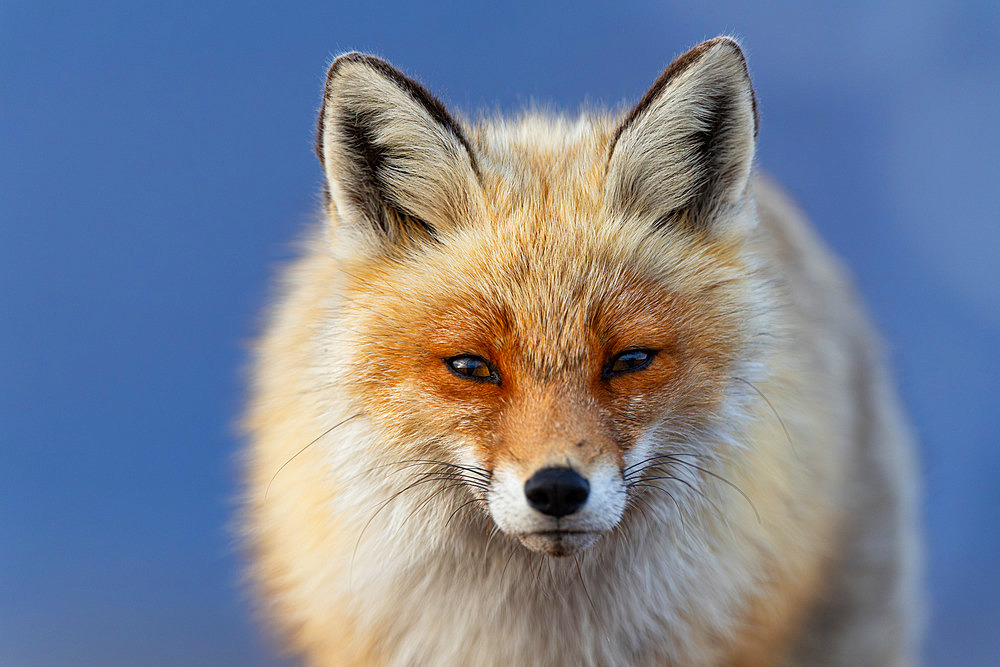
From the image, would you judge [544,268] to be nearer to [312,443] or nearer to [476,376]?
[476,376]

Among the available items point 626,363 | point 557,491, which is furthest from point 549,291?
point 557,491

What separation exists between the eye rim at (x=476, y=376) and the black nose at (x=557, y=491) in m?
0.20

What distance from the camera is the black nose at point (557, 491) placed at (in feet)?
4.44

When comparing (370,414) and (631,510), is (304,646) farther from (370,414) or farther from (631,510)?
(631,510)

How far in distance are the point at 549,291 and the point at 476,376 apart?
0.18 m

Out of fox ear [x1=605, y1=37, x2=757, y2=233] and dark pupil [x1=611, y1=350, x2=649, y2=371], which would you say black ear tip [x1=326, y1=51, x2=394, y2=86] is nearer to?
fox ear [x1=605, y1=37, x2=757, y2=233]

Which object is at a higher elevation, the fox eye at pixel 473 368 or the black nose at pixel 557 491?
the fox eye at pixel 473 368

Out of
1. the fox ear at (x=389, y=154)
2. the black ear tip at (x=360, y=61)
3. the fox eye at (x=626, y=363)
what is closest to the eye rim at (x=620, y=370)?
the fox eye at (x=626, y=363)

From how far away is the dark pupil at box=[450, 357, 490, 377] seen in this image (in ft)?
4.96

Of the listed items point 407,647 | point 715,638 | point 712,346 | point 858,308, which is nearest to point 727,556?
point 715,638

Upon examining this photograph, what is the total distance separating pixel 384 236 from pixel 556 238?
34 cm

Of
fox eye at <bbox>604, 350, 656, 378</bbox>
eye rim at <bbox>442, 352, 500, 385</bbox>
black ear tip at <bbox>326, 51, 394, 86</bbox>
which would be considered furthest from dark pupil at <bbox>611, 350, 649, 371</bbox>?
black ear tip at <bbox>326, 51, 394, 86</bbox>

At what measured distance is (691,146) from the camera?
5.54 feet

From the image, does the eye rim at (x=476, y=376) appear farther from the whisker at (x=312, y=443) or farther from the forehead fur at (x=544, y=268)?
the whisker at (x=312, y=443)
